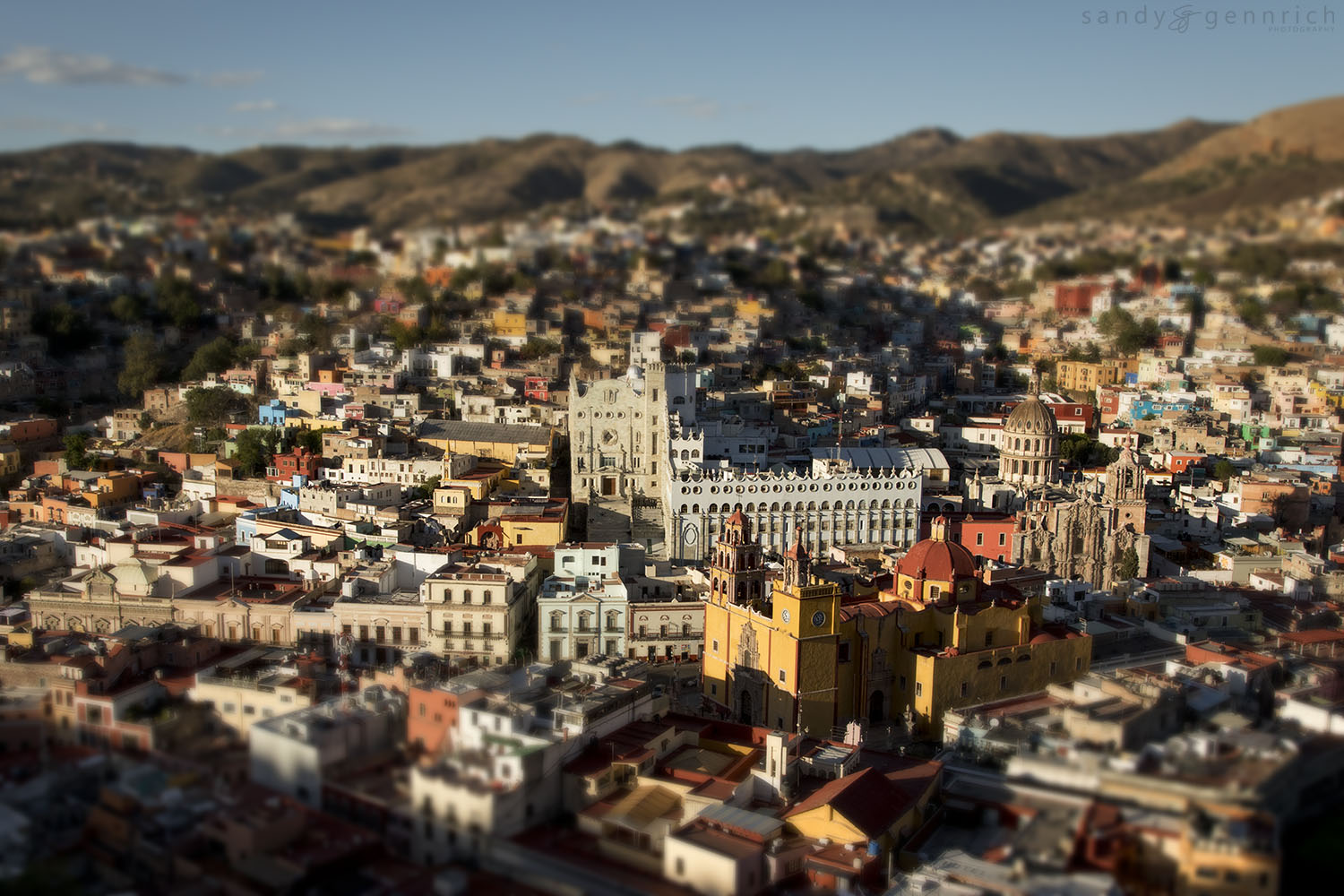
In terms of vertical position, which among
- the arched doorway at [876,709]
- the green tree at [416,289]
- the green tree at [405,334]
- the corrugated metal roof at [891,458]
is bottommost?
the arched doorway at [876,709]

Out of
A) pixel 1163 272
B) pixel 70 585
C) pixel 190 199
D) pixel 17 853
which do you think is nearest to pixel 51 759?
pixel 17 853

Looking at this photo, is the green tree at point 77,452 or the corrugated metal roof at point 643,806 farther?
the green tree at point 77,452

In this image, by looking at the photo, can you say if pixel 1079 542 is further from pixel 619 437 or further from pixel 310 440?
pixel 310 440

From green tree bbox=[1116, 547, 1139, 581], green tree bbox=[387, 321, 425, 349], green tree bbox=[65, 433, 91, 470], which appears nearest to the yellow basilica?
green tree bbox=[1116, 547, 1139, 581]

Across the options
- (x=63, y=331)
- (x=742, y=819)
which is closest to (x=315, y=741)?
(x=742, y=819)

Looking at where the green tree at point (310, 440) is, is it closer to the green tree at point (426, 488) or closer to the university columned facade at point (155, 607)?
the green tree at point (426, 488)

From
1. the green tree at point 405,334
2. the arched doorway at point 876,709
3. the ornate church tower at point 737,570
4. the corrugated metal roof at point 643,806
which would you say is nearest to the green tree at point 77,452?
the green tree at point 405,334

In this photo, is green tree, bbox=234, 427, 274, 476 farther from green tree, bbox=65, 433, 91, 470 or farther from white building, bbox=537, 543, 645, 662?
white building, bbox=537, 543, 645, 662

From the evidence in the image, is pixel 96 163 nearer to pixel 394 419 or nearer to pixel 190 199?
pixel 190 199
